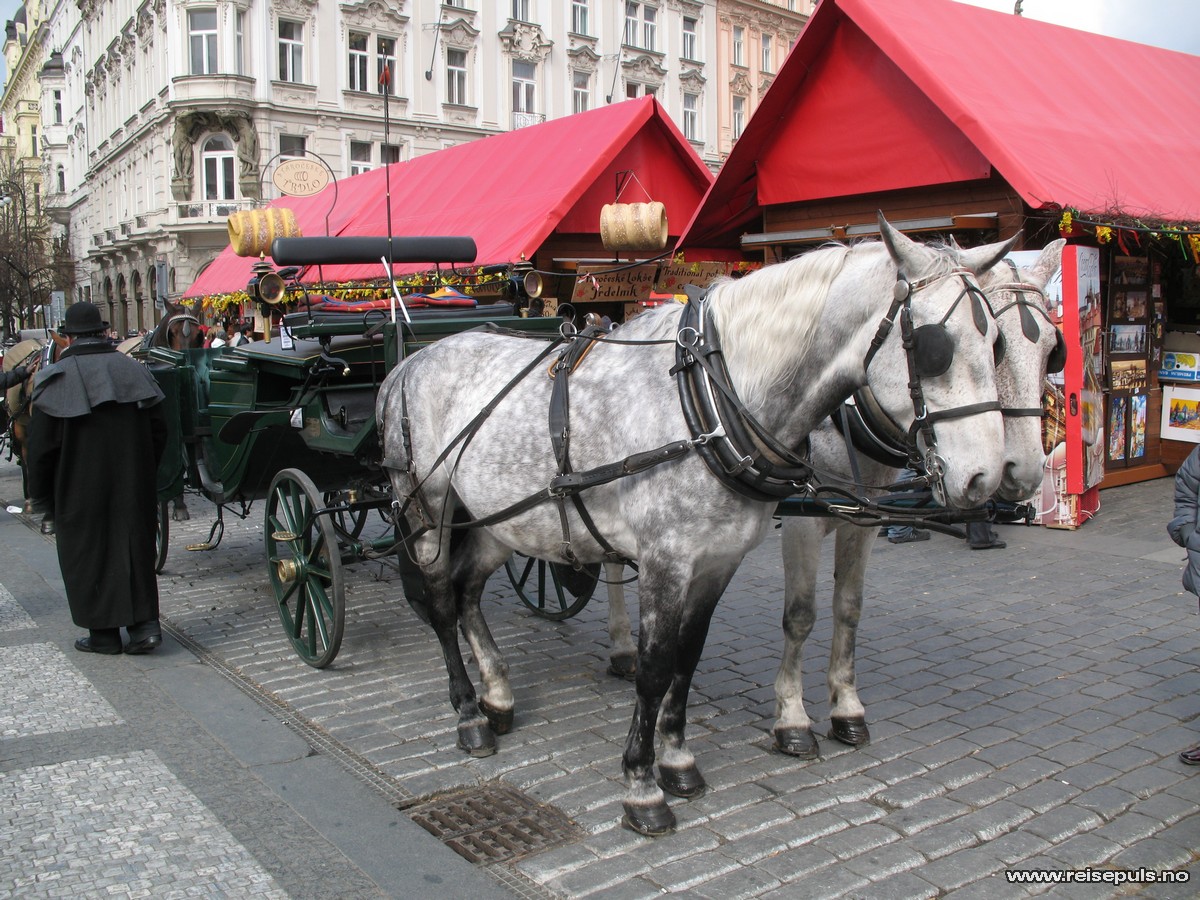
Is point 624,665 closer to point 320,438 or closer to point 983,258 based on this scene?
point 320,438

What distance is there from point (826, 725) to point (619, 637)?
1.24m

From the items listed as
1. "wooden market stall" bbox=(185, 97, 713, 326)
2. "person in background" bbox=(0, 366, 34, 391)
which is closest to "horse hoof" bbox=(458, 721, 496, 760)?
"wooden market stall" bbox=(185, 97, 713, 326)

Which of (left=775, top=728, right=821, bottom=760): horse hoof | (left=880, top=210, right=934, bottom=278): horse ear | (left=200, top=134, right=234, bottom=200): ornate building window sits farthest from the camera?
A: (left=200, top=134, right=234, bottom=200): ornate building window

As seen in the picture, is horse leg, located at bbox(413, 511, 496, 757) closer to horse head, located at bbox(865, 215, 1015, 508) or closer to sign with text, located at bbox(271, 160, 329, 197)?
horse head, located at bbox(865, 215, 1015, 508)

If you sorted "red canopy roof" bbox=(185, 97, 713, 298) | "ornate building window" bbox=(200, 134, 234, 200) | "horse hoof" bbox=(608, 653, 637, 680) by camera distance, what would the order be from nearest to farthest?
1. "horse hoof" bbox=(608, 653, 637, 680)
2. "red canopy roof" bbox=(185, 97, 713, 298)
3. "ornate building window" bbox=(200, 134, 234, 200)

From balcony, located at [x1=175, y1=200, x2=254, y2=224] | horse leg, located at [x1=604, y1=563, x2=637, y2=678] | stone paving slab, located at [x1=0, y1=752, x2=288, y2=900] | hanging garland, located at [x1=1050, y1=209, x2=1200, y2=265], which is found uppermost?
balcony, located at [x1=175, y1=200, x2=254, y2=224]

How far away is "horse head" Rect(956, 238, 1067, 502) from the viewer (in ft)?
10.1

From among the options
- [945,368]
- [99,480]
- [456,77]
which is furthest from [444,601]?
[456,77]

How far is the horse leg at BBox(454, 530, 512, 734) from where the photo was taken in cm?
452

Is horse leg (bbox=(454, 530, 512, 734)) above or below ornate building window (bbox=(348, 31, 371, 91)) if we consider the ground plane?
below

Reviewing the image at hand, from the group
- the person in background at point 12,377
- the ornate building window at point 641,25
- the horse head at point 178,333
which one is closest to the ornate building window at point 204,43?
the ornate building window at point 641,25

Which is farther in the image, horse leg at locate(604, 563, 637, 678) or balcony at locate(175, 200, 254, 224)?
balcony at locate(175, 200, 254, 224)

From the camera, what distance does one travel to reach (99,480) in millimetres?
5703

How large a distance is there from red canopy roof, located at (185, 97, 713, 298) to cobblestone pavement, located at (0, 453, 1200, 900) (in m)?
4.84
